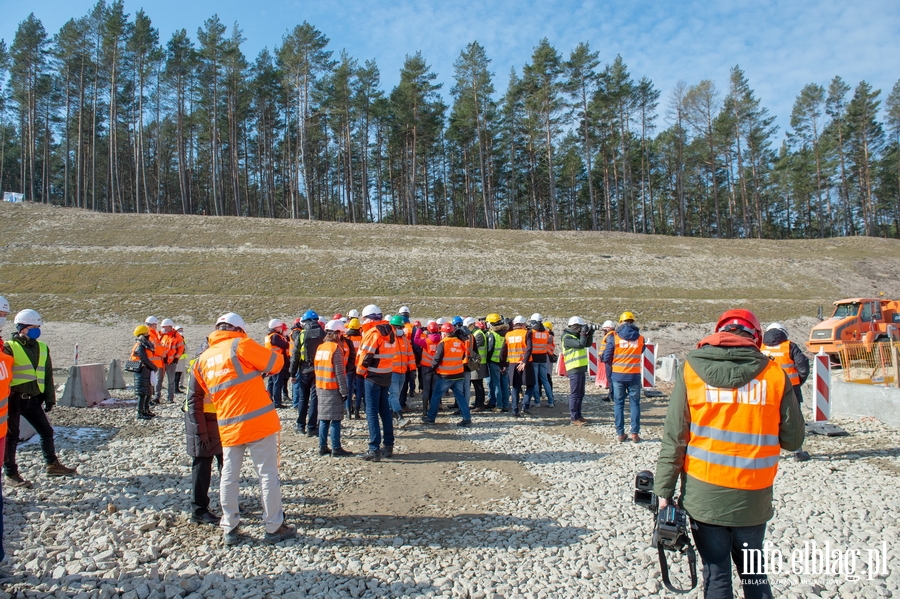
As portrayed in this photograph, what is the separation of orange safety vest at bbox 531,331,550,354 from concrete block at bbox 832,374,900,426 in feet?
17.2

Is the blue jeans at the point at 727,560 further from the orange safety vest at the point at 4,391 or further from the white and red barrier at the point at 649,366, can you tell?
the white and red barrier at the point at 649,366

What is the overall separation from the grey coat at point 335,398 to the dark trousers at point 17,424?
3034mm

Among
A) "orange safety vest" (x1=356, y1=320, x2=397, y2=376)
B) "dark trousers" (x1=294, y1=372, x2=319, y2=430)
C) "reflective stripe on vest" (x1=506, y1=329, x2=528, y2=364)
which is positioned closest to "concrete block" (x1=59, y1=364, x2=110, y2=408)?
"dark trousers" (x1=294, y1=372, x2=319, y2=430)

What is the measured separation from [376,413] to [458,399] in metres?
2.60

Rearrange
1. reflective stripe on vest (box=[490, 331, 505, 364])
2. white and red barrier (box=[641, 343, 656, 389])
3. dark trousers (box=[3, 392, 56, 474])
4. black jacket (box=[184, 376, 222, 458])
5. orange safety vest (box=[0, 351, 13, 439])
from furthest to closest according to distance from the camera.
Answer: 1. white and red barrier (box=[641, 343, 656, 389])
2. reflective stripe on vest (box=[490, 331, 505, 364])
3. dark trousers (box=[3, 392, 56, 474])
4. black jacket (box=[184, 376, 222, 458])
5. orange safety vest (box=[0, 351, 13, 439])

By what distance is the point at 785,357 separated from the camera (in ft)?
23.8

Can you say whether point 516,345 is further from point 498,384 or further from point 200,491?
point 200,491

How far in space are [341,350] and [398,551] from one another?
3.14m

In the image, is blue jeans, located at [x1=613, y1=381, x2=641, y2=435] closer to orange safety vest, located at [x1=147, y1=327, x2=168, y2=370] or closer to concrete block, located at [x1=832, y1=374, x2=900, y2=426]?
concrete block, located at [x1=832, y1=374, x2=900, y2=426]

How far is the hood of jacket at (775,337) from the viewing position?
7.24 meters

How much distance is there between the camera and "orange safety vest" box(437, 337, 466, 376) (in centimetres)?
895

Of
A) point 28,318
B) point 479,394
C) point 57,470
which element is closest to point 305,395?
point 57,470

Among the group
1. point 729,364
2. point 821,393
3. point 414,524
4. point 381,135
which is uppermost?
point 381,135

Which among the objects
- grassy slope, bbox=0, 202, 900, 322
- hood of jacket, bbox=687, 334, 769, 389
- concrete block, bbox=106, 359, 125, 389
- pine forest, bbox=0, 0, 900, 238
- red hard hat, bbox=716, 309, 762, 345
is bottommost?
concrete block, bbox=106, 359, 125, 389
